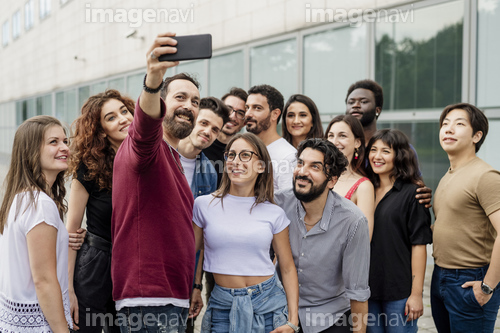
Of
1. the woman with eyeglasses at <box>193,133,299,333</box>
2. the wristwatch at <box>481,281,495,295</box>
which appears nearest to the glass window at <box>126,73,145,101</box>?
the woman with eyeglasses at <box>193,133,299,333</box>

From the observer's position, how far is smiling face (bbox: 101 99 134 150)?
304cm

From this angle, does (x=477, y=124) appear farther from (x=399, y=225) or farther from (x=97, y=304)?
(x=97, y=304)

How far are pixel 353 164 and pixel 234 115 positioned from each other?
1516mm

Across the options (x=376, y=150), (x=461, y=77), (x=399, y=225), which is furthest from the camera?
(x=461, y=77)

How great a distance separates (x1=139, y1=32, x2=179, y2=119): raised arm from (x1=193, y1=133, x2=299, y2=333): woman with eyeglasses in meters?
0.96

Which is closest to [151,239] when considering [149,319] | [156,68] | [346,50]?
[149,319]

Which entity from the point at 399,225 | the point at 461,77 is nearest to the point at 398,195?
the point at 399,225

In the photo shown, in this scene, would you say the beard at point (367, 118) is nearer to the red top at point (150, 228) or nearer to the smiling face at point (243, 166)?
the smiling face at point (243, 166)

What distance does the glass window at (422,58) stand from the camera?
6543mm

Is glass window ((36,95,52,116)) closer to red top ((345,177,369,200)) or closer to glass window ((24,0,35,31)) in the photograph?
glass window ((24,0,35,31))

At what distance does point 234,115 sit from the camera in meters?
4.75

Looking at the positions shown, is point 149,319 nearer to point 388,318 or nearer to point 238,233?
point 238,233

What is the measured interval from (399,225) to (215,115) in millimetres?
1758

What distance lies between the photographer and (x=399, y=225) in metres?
3.27
